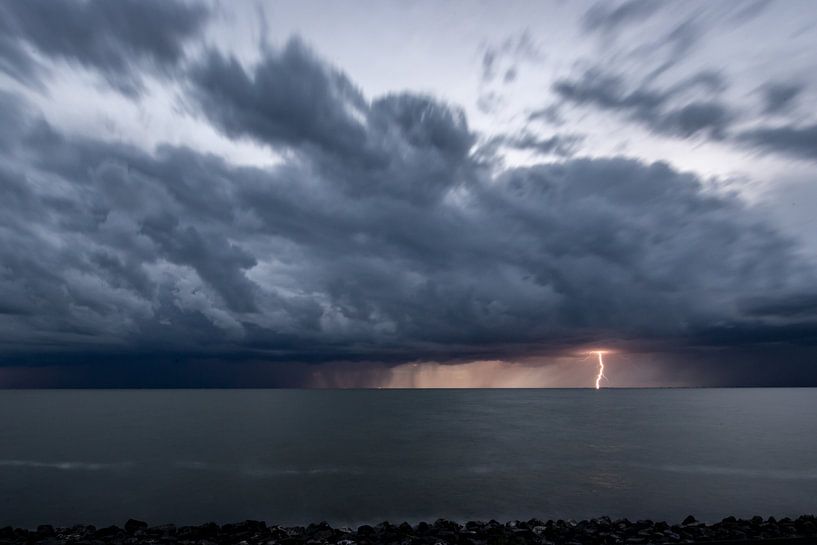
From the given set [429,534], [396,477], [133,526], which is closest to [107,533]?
[133,526]

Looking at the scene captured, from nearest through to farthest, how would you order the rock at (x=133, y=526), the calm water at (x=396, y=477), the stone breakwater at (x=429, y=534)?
the stone breakwater at (x=429, y=534) → the rock at (x=133, y=526) → the calm water at (x=396, y=477)

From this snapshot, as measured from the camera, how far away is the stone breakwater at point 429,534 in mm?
28081

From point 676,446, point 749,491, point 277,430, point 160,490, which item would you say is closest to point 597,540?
point 749,491

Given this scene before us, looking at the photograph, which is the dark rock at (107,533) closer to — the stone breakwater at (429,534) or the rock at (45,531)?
the stone breakwater at (429,534)

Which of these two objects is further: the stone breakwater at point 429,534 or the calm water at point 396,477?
the calm water at point 396,477

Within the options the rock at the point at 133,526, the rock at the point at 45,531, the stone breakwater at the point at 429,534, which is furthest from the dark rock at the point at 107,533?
the rock at the point at 45,531

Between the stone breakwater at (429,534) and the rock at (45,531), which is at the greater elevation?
the stone breakwater at (429,534)

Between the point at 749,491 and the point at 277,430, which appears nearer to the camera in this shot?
the point at 749,491

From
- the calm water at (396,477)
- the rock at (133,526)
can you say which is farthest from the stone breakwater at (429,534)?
the calm water at (396,477)

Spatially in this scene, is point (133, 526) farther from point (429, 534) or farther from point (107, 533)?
point (429, 534)

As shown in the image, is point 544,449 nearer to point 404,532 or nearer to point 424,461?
point 424,461

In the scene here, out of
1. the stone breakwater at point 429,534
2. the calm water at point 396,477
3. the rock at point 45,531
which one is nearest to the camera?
the stone breakwater at point 429,534

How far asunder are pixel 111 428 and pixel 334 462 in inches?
3332

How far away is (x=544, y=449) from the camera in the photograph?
83.6 meters
